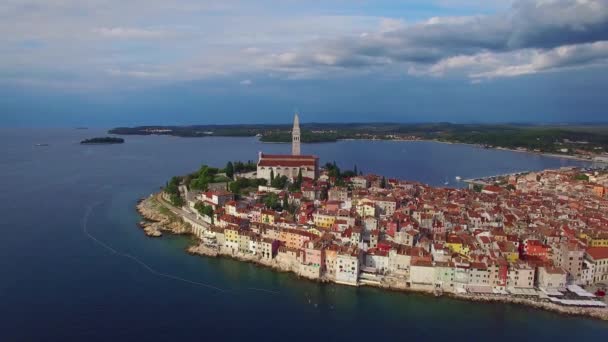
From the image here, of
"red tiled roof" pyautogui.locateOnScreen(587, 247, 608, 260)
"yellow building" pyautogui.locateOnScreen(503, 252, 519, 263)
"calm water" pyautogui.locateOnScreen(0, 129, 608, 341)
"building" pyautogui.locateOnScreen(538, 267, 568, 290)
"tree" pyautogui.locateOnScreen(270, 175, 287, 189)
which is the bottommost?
"calm water" pyautogui.locateOnScreen(0, 129, 608, 341)

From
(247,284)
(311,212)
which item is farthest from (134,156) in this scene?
(247,284)

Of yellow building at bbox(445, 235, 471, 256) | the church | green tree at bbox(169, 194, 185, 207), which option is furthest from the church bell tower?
yellow building at bbox(445, 235, 471, 256)

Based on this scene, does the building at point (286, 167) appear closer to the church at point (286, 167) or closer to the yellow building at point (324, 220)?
the church at point (286, 167)

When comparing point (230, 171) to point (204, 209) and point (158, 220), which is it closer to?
point (158, 220)

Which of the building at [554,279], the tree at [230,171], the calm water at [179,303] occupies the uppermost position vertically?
the tree at [230,171]

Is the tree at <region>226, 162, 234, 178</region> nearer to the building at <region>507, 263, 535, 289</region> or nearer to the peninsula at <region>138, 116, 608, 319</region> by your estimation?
the peninsula at <region>138, 116, 608, 319</region>

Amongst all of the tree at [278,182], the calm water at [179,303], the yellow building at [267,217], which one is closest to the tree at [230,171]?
the tree at [278,182]

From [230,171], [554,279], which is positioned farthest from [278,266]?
[230,171]
